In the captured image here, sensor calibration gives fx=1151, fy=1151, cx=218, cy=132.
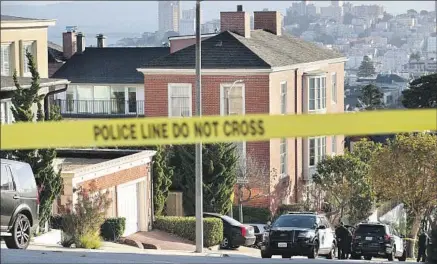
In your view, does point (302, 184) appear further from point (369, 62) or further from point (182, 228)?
point (369, 62)

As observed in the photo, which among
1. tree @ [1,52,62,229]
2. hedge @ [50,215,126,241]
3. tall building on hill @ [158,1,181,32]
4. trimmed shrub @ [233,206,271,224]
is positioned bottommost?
trimmed shrub @ [233,206,271,224]

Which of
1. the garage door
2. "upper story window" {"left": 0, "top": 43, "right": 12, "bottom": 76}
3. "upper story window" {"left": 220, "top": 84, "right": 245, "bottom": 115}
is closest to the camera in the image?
the garage door

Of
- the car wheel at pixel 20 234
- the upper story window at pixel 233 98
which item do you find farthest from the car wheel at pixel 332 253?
the upper story window at pixel 233 98

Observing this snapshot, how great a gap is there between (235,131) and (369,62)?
64.4m

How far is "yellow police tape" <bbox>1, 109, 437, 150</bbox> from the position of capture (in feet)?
37.1

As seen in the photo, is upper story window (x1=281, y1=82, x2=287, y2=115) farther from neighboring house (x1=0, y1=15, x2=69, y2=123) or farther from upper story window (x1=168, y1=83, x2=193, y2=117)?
neighboring house (x1=0, y1=15, x2=69, y2=123)

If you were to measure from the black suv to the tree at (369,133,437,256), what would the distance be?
78.5 ft

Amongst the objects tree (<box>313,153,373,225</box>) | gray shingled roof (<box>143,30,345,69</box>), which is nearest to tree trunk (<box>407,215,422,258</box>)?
tree (<box>313,153,373,225</box>)

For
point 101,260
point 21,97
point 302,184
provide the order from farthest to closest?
1. point 302,184
2. point 21,97
3. point 101,260

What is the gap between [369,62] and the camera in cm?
7488

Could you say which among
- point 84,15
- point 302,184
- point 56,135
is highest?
point 84,15

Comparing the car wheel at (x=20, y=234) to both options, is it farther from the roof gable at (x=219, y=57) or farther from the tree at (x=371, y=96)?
the tree at (x=371, y=96)

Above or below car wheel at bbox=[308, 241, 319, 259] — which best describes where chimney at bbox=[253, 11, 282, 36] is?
above

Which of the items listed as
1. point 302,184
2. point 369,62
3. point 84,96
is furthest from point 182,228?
point 369,62
